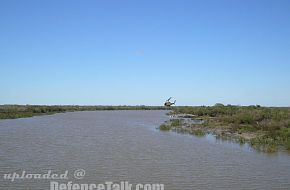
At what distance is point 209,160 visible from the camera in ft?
59.8

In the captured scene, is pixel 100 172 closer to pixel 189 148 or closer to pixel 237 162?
pixel 237 162

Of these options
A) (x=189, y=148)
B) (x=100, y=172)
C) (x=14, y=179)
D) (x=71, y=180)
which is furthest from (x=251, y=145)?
(x=14, y=179)

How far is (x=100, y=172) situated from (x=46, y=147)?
8.11 m

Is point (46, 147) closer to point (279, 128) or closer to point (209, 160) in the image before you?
point (209, 160)

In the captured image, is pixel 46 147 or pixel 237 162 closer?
pixel 237 162

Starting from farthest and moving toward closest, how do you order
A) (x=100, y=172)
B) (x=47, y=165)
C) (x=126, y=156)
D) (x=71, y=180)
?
(x=126, y=156), (x=47, y=165), (x=100, y=172), (x=71, y=180)

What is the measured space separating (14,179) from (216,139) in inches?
670


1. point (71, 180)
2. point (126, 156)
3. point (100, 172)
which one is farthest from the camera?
point (126, 156)

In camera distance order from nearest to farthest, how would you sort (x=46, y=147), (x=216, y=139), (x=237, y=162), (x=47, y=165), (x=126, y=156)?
(x=47, y=165), (x=237, y=162), (x=126, y=156), (x=46, y=147), (x=216, y=139)

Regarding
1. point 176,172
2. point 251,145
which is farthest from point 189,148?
point 176,172

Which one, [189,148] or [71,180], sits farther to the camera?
[189,148]

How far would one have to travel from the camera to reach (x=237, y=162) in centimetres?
1773

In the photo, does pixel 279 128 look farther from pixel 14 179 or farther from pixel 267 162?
pixel 14 179

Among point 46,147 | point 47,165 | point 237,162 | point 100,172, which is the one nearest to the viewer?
point 100,172
